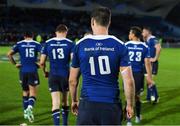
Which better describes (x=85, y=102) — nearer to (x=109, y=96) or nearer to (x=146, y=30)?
(x=109, y=96)

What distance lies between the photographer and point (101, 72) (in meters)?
5.89

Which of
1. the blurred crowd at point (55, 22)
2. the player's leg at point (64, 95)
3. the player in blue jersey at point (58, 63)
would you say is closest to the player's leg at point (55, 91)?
the player in blue jersey at point (58, 63)

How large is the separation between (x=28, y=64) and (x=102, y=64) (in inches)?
221

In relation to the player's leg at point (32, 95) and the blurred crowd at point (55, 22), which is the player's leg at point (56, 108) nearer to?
the player's leg at point (32, 95)

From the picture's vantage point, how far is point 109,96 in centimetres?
586

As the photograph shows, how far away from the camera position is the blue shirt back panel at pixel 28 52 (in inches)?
434

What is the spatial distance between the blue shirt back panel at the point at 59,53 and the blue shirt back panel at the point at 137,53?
138 cm

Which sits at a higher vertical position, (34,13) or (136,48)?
(34,13)

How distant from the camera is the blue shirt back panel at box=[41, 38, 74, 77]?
982cm

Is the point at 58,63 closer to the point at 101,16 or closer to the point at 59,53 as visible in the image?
the point at 59,53

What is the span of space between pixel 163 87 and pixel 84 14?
166 feet

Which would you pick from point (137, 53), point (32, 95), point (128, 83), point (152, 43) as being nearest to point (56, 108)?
point (32, 95)

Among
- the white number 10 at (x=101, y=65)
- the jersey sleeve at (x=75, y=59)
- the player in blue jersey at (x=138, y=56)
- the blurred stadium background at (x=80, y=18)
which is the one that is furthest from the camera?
the blurred stadium background at (x=80, y=18)

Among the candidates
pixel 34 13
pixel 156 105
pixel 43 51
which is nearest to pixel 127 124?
pixel 43 51
